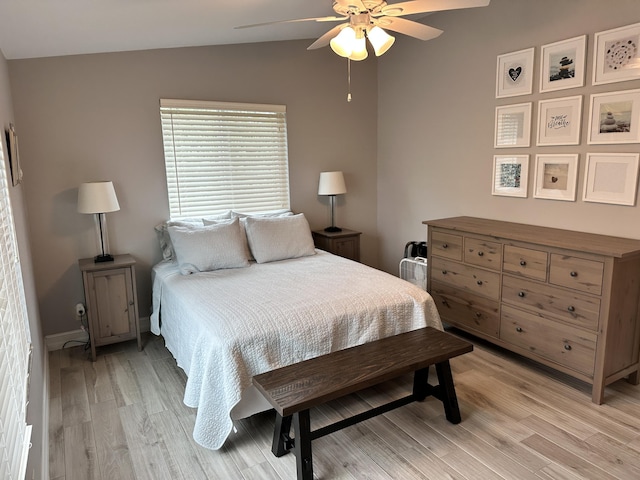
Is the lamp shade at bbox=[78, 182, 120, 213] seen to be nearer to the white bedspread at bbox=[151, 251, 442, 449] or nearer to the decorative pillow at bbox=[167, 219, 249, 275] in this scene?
the decorative pillow at bbox=[167, 219, 249, 275]

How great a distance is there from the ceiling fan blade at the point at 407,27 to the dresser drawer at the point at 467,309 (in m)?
1.86

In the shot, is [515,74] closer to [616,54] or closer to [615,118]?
[616,54]

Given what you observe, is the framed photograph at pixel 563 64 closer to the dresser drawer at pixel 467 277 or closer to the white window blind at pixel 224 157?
the dresser drawer at pixel 467 277

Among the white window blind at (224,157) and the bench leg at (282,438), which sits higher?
the white window blind at (224,157)

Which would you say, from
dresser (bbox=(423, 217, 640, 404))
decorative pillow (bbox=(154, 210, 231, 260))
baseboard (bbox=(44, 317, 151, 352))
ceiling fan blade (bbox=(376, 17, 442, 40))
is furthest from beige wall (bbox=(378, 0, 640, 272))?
baseboard (bbox=(44, 317, 151, 352))

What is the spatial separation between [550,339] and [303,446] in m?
1.80

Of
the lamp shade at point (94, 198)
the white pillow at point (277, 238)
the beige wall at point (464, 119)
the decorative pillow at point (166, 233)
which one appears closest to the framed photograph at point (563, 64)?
the beige wall at point (464, 119)

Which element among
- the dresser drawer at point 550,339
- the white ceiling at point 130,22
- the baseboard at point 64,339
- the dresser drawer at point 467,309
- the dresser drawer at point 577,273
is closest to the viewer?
the white ceiling at point 130,22

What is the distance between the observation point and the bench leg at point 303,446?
Answer: 2.05m

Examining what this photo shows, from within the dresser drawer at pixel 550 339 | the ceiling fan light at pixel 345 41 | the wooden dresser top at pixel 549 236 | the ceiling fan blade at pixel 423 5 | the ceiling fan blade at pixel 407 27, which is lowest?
the dresser drawer at pixel 550 339

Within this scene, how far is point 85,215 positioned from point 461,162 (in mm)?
3179

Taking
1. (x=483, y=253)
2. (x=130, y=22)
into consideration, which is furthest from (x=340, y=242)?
(x=130, y=22)

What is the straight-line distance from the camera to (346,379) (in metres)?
2.16

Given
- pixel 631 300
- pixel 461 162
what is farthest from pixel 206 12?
pixel 631 300
